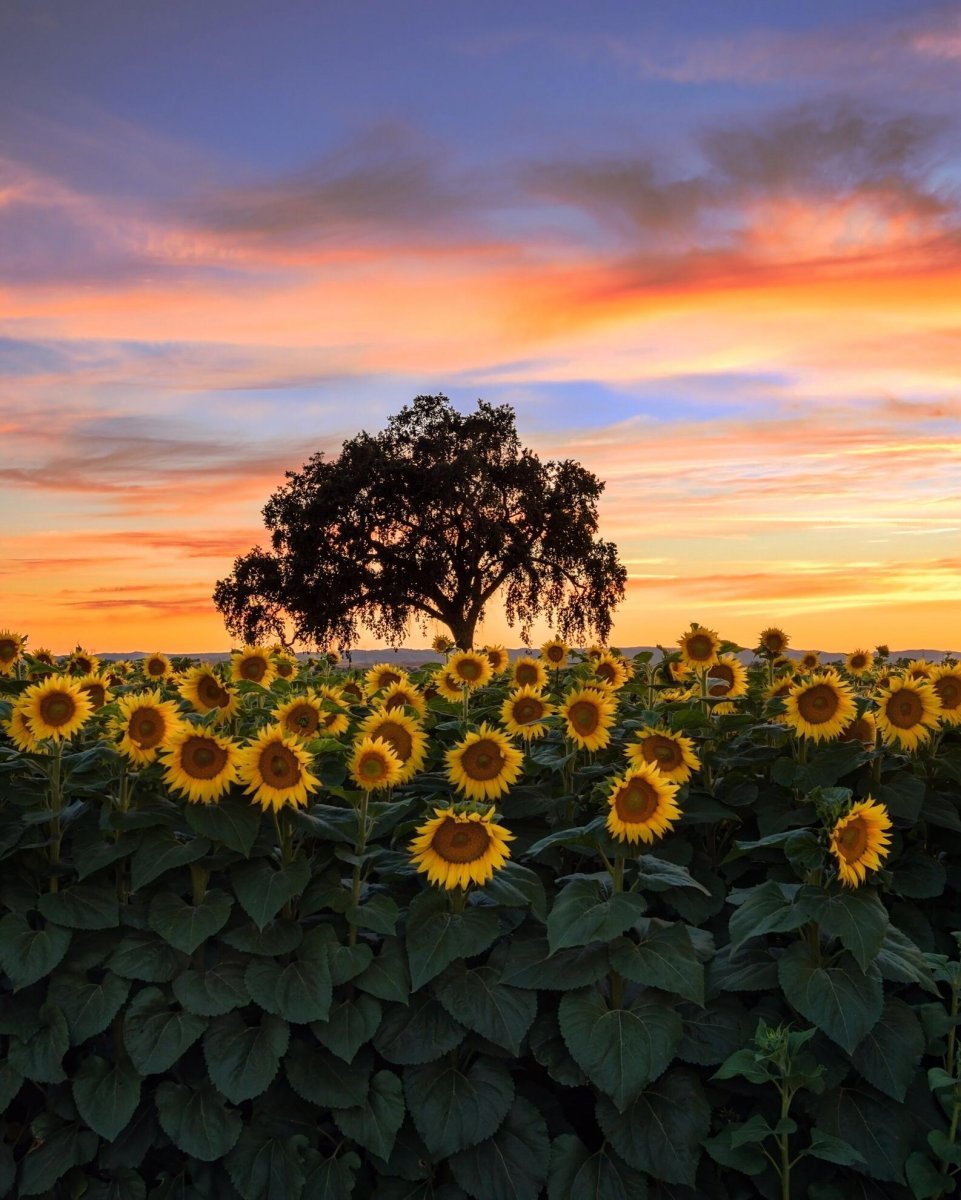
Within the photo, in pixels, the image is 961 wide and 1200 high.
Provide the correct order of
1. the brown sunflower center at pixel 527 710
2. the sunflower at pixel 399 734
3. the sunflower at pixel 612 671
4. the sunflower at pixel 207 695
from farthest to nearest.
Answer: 1. the sunflower at pixel 612 671
2. the brown sunflower center at pixel 527 710
3. the sunflower at pixel 207 695
4. the sunflower at pixel 399 734

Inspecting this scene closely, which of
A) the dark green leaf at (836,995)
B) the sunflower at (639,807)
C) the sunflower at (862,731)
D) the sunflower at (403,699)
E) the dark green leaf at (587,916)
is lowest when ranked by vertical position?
the dark green leaf at (836,995)

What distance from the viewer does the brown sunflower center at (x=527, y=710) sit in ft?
20.7

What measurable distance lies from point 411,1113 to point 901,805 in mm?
2641

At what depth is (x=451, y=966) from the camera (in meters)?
4.84

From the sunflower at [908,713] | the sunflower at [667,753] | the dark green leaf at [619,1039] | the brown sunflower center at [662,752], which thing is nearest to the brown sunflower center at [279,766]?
the dark green leaf at [619,1039]

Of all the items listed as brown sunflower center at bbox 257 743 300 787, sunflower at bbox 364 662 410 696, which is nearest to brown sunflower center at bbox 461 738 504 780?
brown sunflower center at bbox 257 743 300 787

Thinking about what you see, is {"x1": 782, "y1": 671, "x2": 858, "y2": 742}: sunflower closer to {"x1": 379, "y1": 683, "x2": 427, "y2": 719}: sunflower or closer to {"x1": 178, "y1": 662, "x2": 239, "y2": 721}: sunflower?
{"x1": 379, "y1": 683, "x2": 427, "y2": 719}: sunflower

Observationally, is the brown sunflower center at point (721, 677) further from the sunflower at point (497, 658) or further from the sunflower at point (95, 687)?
the sunflower at point (95, 687)

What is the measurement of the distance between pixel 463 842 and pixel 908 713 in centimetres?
252

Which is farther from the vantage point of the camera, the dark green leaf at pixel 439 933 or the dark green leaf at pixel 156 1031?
the dark green leaf at pixel 156 1031

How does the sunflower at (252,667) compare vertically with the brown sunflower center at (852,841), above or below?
above

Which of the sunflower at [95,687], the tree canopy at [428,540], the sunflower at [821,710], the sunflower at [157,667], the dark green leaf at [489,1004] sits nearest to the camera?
the dark green leaf at [489,1004]

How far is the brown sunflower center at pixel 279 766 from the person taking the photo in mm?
4859

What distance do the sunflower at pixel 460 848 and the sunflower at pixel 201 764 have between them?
2.63 ft
